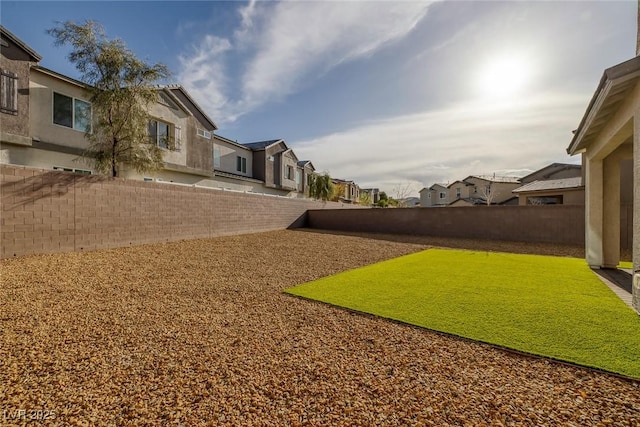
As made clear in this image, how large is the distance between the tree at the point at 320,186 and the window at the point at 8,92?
841 inches

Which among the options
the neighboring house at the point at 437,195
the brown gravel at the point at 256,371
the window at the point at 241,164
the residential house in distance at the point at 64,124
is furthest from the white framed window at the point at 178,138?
the neighboring house at the point at 437,195

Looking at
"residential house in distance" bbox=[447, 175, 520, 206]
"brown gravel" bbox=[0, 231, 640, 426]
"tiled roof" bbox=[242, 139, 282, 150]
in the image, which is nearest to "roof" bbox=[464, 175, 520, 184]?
"residential house in distance" bbox=[447, 175, 520, 206]

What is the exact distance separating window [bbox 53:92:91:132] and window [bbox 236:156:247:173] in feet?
33.0

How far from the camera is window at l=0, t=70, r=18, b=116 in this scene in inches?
342

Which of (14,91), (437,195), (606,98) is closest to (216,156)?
(14,91)

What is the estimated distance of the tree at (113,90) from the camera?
832cm

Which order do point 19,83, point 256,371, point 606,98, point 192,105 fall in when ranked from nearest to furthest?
point 256,371
point 606,98
point 19,83
point 192,105

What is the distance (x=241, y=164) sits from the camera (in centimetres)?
2080

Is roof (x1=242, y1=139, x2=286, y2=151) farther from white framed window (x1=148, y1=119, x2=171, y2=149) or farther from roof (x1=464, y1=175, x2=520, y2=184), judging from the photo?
roof (x1=464, y1=175, x2=520, y2=184)

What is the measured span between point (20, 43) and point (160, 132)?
17.4 feet

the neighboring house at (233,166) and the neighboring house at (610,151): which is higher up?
the neighboring house at (233,166)

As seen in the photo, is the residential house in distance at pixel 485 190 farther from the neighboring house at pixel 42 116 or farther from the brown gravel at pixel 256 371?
the neighboring house at pixel 42 116

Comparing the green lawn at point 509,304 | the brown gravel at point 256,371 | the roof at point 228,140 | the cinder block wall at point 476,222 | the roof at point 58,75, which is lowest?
the brown gravel at point 256,371

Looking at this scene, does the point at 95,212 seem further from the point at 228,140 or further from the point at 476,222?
the point at 476,222
